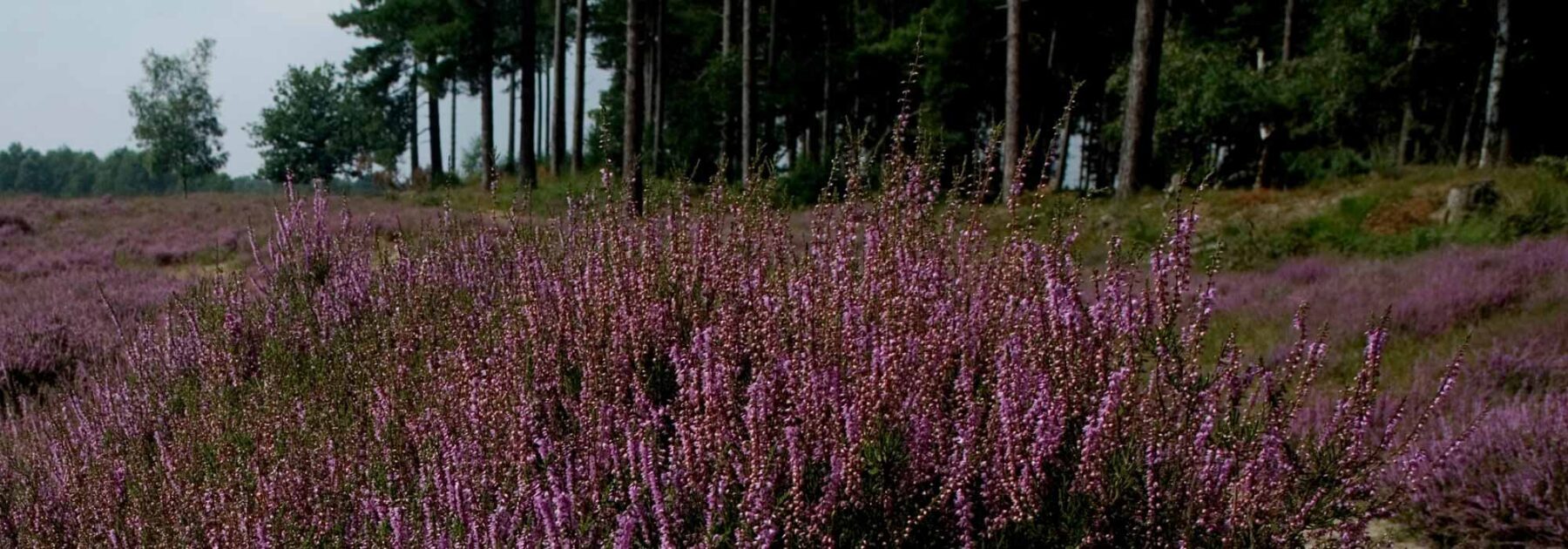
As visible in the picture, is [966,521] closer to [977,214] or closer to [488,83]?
[977,214]

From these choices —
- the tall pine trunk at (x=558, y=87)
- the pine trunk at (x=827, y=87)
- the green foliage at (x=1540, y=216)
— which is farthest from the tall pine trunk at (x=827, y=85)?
the green foliage at (x=1540, y=216)

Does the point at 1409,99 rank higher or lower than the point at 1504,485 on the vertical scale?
higher

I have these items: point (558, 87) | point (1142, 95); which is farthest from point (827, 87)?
point (1142, 95)

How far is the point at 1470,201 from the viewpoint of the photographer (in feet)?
35.1

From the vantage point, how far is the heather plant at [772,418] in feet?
7.99

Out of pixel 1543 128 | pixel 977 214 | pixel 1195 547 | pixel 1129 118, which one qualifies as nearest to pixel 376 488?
pixel 977 214

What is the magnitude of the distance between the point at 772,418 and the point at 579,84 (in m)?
26.0

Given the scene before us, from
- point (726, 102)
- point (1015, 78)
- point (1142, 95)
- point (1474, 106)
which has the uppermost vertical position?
point (726, 102)

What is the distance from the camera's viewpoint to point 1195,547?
2.47 metres

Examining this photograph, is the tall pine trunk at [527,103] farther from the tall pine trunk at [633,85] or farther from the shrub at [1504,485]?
the shrub at [1504,485]

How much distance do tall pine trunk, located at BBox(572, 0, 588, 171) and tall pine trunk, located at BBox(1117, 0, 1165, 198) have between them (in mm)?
15902

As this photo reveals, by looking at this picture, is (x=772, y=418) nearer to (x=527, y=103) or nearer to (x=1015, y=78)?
(x=1015, y=78)

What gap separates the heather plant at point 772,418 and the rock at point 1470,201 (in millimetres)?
9411

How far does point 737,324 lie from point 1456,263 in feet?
24.7
